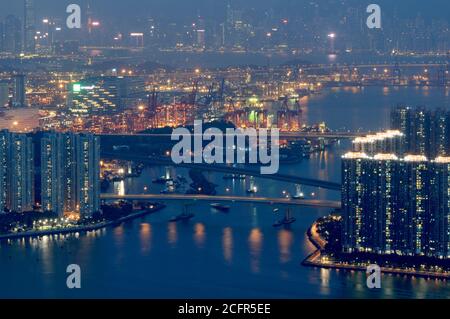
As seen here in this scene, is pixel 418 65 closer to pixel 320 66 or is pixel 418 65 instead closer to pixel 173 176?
pixel 320 66

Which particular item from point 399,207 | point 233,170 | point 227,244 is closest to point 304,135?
point 233,170

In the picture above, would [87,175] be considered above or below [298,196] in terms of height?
above

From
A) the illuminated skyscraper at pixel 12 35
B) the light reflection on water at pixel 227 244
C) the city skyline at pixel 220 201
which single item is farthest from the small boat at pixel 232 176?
the illuminated skyscraper at pixel 12 35

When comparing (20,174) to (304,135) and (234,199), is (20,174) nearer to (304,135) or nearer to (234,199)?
(234,199)

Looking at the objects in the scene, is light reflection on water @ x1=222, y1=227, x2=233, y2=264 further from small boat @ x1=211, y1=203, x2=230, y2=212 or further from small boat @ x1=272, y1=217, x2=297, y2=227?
small boat @ x1=211, y1=203, x2=230, y2=212

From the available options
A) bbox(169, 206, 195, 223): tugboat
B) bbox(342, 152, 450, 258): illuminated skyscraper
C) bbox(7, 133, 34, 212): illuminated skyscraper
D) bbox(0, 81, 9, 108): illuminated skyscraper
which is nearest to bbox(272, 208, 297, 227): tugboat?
bbox(169, 206, 195, 223): tugboat

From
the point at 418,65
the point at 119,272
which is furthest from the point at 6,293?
the point at 418,65

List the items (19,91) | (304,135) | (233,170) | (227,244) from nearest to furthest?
(227,244)
(233,170)
(304,135)
(19,91)

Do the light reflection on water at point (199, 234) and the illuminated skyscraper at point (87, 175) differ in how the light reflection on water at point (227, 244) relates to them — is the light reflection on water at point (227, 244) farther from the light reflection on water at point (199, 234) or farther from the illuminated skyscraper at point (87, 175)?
the illuminated skyscraper at point (87, 175)

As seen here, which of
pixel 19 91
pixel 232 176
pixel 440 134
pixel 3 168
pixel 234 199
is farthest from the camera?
pixel 19 91
